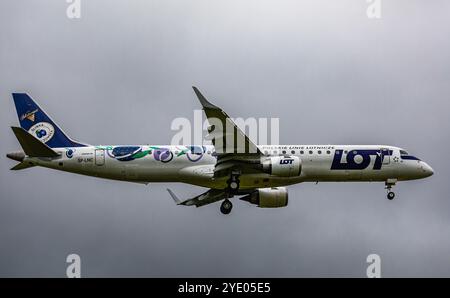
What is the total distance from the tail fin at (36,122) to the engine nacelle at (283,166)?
544 inches

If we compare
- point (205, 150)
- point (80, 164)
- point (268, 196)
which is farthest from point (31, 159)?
point (268, 196)

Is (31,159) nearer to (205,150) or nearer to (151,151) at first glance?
(151,151)

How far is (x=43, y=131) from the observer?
210 ft

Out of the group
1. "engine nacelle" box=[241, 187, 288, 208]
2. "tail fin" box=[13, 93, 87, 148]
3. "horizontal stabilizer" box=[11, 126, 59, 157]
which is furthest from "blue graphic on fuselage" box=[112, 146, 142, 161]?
"engine nacelle" box=[241, 187, 288, 208]

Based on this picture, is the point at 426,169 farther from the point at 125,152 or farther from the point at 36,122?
the point at 36,122

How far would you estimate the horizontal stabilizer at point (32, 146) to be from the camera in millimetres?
59094

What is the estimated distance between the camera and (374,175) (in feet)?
213

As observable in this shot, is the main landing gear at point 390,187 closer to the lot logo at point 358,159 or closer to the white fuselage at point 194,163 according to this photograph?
the white fuselage at point 194,163

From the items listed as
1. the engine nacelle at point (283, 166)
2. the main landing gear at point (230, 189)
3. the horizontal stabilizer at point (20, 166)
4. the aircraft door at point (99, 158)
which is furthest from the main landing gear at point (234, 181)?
the horizontal stabilizer at point (20, 166)

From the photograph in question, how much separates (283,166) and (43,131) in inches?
706

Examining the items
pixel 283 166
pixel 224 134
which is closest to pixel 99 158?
pixel 224 134

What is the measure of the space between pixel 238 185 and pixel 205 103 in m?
8.45

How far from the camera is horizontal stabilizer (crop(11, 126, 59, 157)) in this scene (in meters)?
59.1

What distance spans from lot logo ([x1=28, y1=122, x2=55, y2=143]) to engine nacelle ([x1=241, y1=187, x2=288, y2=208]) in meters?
16.4
